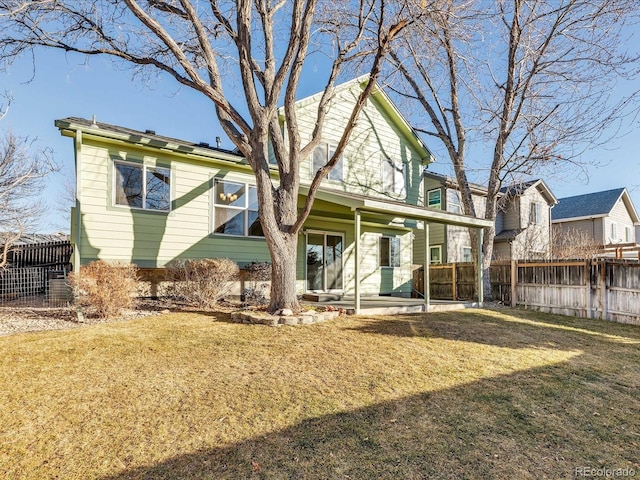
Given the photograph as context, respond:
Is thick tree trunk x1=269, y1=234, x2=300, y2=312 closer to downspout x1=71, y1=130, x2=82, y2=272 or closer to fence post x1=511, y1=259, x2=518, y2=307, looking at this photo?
downspout x1=71, y1=130, x2=82, y2=272

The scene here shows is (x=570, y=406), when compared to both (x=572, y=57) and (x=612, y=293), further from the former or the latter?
(x=572, y=57)

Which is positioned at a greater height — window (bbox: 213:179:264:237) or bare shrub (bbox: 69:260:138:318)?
window (bbox: 213:179:264:237)

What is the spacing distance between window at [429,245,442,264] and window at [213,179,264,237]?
39.6 feet

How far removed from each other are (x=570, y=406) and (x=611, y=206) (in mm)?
25718

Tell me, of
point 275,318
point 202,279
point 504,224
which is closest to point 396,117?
point 202,279

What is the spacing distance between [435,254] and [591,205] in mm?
13963

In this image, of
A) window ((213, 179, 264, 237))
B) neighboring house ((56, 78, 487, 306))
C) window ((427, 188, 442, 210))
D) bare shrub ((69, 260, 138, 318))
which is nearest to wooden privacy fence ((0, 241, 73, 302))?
neighboring house ((56, 78, 487, 306))

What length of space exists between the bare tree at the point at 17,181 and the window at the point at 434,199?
16944 millimetres

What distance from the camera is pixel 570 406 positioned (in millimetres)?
4027

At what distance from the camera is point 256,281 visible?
10.2 m

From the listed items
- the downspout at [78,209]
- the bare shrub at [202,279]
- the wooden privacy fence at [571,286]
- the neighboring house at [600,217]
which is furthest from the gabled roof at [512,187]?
the downspout at [78,209]

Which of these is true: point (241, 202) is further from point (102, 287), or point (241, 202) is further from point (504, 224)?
point (504, 224)

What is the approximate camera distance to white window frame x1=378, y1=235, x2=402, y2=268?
554 inches

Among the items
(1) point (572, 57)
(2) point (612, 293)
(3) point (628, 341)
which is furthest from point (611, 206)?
(3) point (628, 341)
